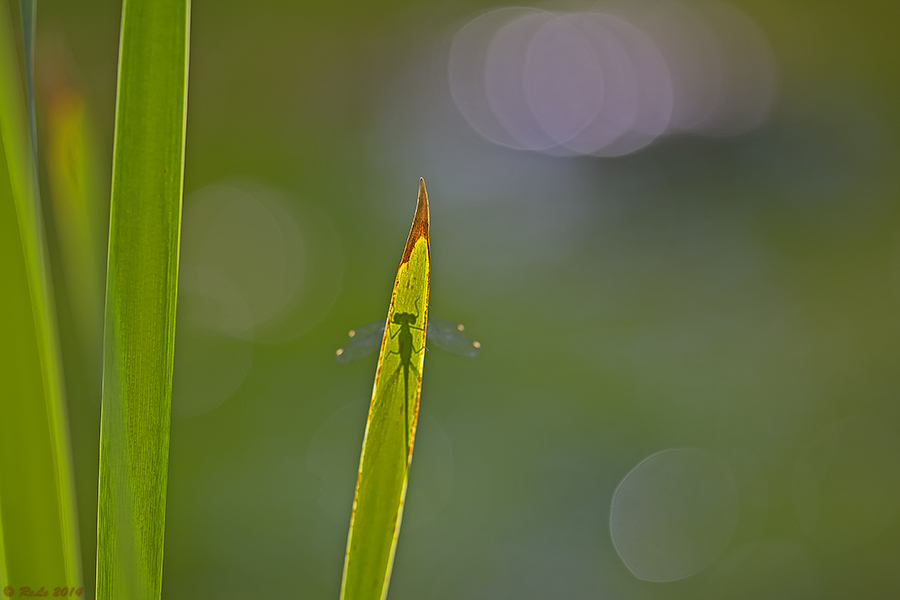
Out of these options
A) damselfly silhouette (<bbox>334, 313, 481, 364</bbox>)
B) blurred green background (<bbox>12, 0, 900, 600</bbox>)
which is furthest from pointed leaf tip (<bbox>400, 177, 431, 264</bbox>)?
blurred green background (<bbox>12, 0, 900, 600</bbox>)

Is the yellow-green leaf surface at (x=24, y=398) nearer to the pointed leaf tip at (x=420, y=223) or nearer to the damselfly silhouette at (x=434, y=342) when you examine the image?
the pointed leaf tip at (x=420, y=223)

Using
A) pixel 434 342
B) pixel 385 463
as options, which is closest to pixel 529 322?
pixel 434 342

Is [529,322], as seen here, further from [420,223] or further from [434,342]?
[420,223]

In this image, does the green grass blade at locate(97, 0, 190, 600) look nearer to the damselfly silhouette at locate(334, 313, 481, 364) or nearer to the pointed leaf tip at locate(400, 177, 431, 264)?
the pointed leaf tip at locate(400, 177, 431, 264)

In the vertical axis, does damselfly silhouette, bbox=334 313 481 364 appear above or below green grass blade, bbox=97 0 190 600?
below

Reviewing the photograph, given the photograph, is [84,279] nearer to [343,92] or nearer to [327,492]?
[327,492]

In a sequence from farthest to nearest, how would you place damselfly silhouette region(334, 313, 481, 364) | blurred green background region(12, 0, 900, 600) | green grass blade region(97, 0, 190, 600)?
blurred green background region(12, 0, 900, 600) < damselfly silhouette region(334, 313, 481, 364) < green grass blade region(97, 0, 190, 600)

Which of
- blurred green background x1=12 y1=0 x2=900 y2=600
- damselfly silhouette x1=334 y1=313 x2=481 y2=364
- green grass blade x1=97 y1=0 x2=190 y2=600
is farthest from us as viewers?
blurred green background x1=12 y1=0 x2=900 y2=600
